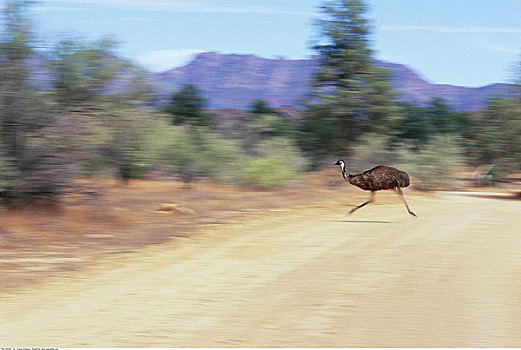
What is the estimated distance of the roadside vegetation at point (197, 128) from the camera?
1520 cm

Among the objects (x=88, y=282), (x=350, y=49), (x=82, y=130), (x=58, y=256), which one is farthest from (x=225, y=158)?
(x=88, y=282)

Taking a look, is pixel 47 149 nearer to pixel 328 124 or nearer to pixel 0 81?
pixel 0 81

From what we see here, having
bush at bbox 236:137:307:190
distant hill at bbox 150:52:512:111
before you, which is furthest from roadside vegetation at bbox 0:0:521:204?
distant hill at bbox 150:52:512:111

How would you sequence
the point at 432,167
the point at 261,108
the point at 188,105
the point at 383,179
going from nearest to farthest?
the point at 383,179
the point at 432,167
the point at 188,105
the point at 261,108

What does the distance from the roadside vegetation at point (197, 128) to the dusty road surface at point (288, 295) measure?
4057mm

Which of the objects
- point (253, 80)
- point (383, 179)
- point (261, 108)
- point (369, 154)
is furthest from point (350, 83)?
point (253, 80)

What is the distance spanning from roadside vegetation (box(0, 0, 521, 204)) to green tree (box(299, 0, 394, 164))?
0.17ft

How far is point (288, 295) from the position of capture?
856cm

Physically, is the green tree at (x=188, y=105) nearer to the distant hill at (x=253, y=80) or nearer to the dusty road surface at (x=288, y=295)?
the dusty road surface at (x=288, y=295)

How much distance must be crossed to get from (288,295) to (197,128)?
88.9ft

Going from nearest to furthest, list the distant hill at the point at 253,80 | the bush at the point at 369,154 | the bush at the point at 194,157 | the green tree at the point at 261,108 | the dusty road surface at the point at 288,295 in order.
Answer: the dusty road surface at the point at 288,295, the bush at the point at 194,157, the bush at the point at 369,154, the green tree at the point at 261,108, the distant hill at the point at 253,80

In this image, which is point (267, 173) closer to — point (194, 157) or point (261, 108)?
point (194, 157)

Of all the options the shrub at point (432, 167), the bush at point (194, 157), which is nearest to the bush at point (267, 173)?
the bush at point (194, 157)

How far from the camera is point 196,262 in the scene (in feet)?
35.3
